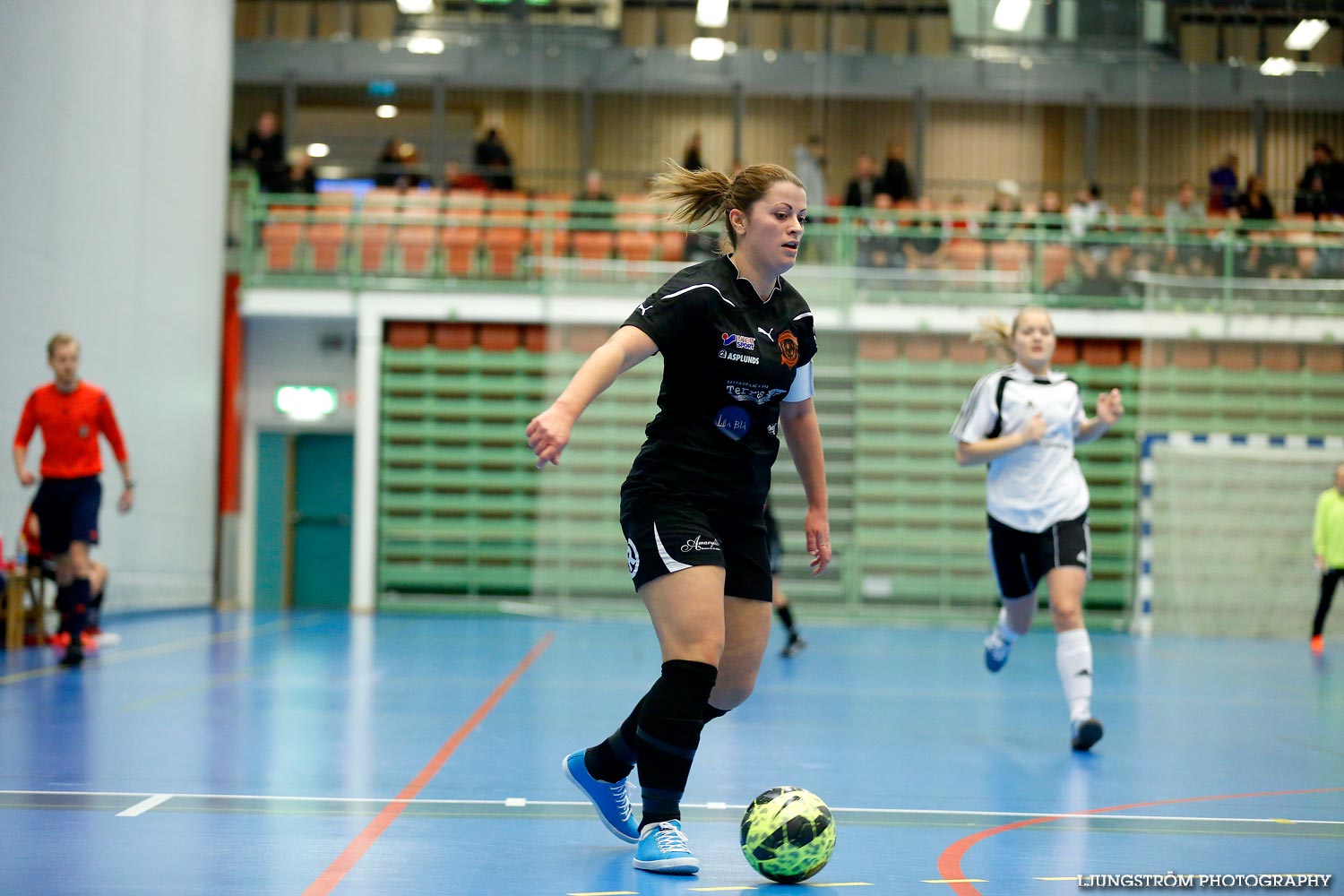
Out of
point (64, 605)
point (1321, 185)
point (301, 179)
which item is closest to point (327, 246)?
point (301, 179)

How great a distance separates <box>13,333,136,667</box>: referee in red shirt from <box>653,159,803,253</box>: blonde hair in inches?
245

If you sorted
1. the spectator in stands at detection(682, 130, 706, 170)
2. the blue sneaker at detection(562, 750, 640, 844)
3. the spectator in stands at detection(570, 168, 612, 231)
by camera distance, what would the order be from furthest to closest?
the spectator in stands at detection(682, 130, 706, 170)
the spectator in stands at detection(570, 168, 612, 231)
the blue sneaker at detection(562, 750, 640, 844)

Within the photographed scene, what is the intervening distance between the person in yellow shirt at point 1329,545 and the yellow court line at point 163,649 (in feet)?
35.1

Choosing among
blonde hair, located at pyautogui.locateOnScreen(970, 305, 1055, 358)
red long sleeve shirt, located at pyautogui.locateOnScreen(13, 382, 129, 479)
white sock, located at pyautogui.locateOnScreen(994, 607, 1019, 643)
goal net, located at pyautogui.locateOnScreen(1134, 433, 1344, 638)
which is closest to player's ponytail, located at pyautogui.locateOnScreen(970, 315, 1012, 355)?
blonde hair, located at pyautogui.locateOnScreen(970, 305, 1055, 358)

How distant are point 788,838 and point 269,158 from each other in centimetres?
1739

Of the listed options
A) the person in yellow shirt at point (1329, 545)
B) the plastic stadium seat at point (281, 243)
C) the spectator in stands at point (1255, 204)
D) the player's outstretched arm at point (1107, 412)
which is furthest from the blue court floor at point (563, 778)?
the spectator in stands at point (1255, 204)

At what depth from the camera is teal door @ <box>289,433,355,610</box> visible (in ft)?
65.4

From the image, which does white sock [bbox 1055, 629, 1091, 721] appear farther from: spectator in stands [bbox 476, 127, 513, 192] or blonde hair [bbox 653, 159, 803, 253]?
spectator in stands [bbox 476, 127, 513, 192]

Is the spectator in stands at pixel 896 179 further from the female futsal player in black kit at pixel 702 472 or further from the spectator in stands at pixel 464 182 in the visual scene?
the female futsal player in black kit at pixel 702 472

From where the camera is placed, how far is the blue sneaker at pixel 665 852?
12.0 feet

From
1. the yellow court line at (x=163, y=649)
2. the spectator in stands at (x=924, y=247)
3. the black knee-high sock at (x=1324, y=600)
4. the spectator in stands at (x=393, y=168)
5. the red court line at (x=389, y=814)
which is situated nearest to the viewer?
the red court line at (x=389, y=814)

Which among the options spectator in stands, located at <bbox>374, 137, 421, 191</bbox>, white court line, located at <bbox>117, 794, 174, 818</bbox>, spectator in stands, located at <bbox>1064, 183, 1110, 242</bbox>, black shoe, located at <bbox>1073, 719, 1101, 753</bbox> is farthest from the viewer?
spectator in stands, located at <bbox>374, 137, 421, 191</bbox>

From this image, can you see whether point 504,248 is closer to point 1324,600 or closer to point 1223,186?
point 1324,600

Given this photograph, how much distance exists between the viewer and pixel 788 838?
143 inches
